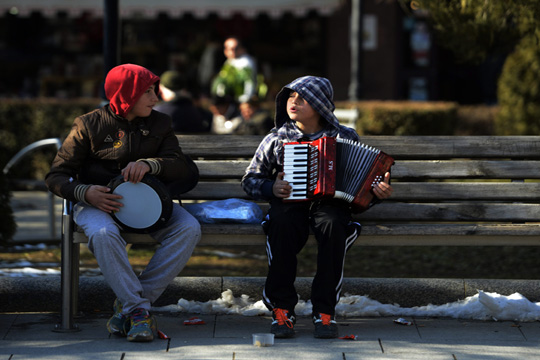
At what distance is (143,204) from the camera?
16.2ft

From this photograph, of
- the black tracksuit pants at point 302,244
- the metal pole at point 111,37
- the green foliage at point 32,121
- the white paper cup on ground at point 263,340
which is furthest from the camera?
the green foliage at point 32,121

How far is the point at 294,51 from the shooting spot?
52.6ft

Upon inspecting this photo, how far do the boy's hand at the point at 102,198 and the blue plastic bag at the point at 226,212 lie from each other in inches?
20.6

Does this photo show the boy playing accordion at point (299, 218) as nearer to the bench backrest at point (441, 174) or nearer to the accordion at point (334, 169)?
the accordion at point (334, 169)

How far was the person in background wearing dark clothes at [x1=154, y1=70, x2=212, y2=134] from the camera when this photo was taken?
8.48m

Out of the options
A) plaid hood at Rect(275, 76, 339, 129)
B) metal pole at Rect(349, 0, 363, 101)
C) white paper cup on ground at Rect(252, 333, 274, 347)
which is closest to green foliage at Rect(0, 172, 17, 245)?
plaid hood at Rect(275, 76, 339, 129)

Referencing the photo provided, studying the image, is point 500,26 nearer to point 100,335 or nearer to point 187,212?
point 187,212

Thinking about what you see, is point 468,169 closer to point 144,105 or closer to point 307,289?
point 307,289

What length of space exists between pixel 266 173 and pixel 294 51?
1089 cm

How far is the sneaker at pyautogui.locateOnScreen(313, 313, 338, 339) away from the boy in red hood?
0.76 metres

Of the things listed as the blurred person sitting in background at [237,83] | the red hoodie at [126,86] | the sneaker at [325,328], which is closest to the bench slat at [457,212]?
the sneaker at [325,328]

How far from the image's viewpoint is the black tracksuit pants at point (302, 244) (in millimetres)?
4988

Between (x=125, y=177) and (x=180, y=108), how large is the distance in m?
3.64

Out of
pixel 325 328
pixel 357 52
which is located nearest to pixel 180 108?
pixel 325 328
